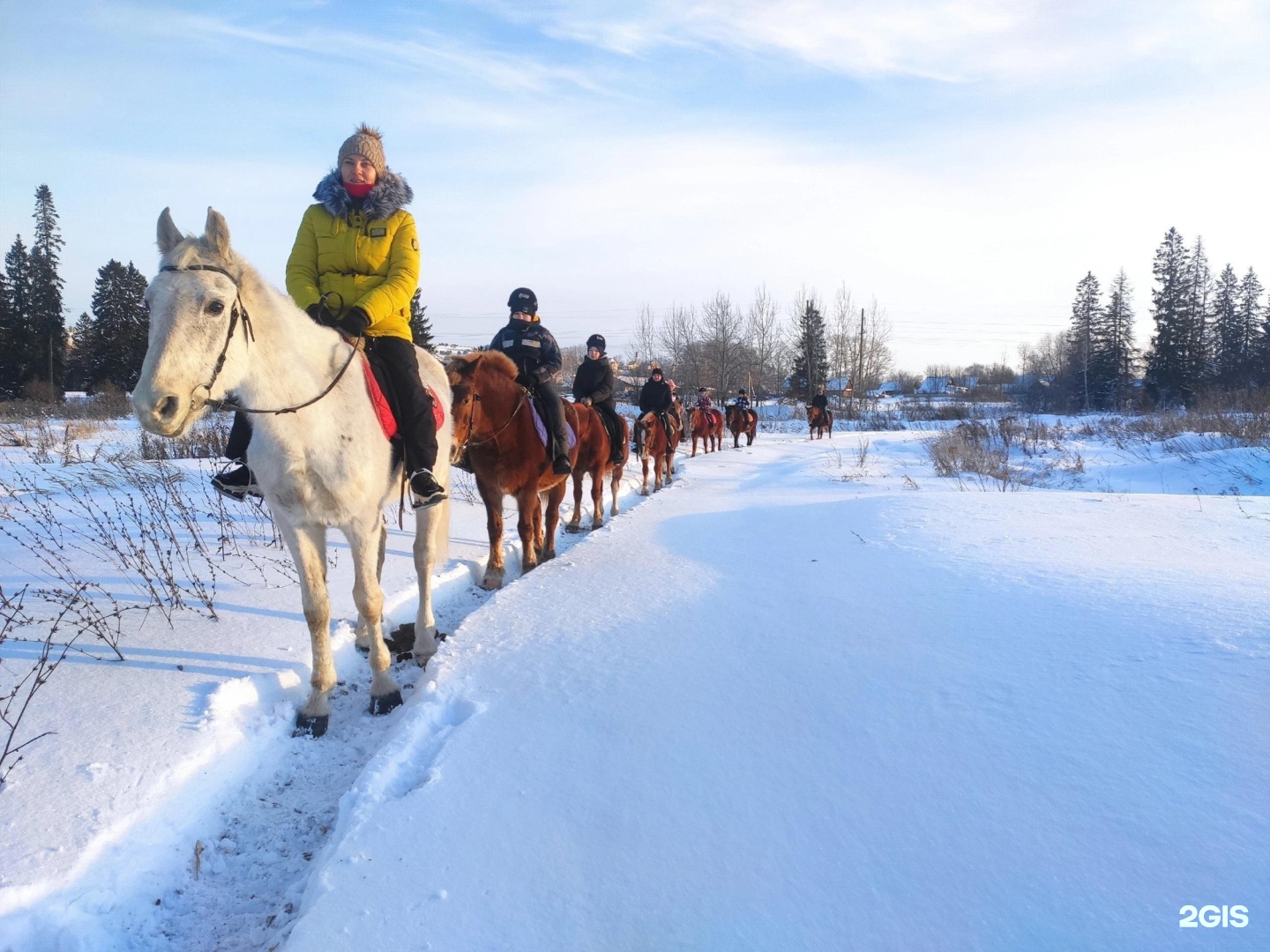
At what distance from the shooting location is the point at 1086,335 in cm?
5866

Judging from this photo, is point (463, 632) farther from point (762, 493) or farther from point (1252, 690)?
point (762, 493)

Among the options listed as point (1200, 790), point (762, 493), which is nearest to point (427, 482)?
point (1200, 790)

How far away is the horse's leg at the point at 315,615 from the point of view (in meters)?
3.23

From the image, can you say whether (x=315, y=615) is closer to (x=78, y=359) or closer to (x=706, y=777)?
(x=706, y=777)

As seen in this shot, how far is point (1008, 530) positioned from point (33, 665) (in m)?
6.30

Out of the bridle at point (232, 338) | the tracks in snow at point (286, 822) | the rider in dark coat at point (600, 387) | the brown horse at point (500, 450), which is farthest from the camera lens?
the rider in dark coat at point (600, 387)

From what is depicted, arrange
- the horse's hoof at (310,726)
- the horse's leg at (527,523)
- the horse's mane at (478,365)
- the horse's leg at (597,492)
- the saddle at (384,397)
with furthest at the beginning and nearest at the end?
the horse's leg at (597,492) → the horse's leg at (527,523) → the horse's mane at (478,365) → the saddle at (384,397) → the horse's hoof at (310,726)

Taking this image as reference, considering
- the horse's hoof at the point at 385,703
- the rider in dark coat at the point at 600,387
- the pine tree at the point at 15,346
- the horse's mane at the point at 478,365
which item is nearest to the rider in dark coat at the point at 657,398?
Answer: the rider in dark coat at the point at 600,387

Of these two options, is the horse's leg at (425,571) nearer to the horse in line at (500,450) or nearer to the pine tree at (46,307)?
the horse in line at (500,450)

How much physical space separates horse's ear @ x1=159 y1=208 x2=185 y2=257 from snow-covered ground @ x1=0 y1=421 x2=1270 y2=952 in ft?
6.63

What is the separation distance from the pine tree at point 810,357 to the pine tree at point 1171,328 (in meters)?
23.7

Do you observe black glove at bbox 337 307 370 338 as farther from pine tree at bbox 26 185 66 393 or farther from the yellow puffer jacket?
pine tree at bbox 26 185 66 393

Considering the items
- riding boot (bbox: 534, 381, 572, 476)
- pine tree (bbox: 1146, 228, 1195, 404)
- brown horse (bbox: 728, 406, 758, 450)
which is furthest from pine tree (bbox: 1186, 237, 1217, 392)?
riding boot (bbox: 534, 381, 572, 476)

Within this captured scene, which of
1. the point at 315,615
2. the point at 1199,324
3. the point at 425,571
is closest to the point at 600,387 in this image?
the point at 425,571
